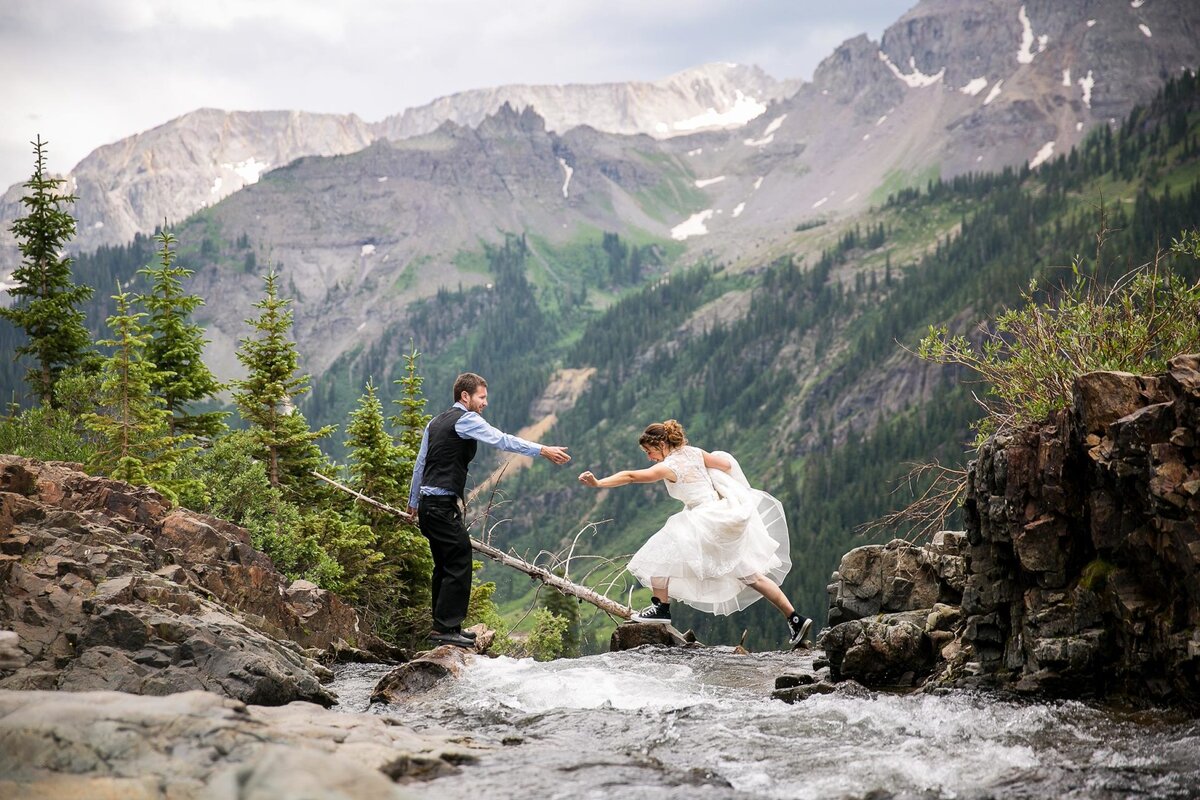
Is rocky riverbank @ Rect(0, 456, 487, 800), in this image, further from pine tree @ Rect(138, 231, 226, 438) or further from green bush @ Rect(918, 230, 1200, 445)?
pine tree @ Rect(138, 231, 226, 438)

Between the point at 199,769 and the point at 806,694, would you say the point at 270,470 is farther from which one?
the point at 199,769

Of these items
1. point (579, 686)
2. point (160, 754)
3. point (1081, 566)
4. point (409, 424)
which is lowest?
point (579, 686)

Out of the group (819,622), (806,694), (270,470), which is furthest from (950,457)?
(806,694)

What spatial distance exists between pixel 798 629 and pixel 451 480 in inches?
277

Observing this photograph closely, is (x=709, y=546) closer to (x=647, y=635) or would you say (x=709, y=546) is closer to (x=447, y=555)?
(x=647, y=635)

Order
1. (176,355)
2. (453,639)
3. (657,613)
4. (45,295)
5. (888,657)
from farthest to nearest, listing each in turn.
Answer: (45,295) < (176,355) < (657,613) < (453,639) < (888,657)

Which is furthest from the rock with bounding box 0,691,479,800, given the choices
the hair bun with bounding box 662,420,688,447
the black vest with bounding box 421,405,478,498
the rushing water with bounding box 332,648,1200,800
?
the hair bun with bounding box 662,420,688,447

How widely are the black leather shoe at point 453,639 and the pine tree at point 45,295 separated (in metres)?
26.5

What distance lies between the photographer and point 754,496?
1834cm

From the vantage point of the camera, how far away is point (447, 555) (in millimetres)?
15930

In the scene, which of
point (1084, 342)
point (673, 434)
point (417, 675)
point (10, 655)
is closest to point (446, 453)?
point (417, 675)

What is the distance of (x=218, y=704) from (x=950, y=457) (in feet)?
666

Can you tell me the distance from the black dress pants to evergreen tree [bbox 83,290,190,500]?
51.2ft

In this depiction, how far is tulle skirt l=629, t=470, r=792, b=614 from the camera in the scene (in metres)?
17.4
